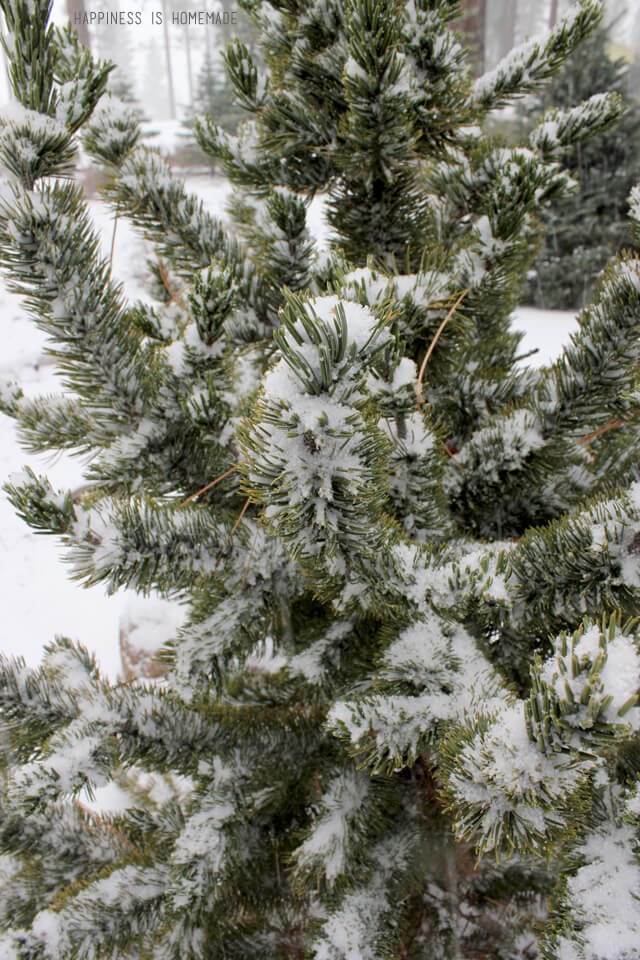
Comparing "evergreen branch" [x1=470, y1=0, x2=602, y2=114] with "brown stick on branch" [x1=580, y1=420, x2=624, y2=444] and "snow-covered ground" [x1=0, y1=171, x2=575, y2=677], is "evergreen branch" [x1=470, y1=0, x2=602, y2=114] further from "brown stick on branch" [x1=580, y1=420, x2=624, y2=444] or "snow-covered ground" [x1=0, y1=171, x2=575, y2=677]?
"snow-covered ground" [x1=0, y1=171, x2=575, y2=677]

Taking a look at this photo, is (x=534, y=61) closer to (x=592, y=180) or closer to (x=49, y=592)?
(x=49, y=592)

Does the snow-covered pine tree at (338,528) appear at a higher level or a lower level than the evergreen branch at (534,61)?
lower

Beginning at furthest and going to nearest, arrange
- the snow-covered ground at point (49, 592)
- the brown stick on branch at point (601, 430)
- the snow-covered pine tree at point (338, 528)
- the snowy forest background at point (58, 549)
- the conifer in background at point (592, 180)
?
the conifer in background at point (592, 180) < the snow-covered ground at point (49, 592) < the snowy forest background at point (58, 549) < the brown stick on branch at point (601, 430) < the snow-covered pine tree at point (338, 528)

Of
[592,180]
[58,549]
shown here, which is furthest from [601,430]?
[592,180]

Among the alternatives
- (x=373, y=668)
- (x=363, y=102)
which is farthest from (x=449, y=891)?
(x=363, y=102)

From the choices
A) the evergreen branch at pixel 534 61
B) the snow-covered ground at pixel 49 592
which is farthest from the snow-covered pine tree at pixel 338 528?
the snow-covered ground at pixel 49 592

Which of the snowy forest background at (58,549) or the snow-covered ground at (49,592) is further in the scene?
Result: the snow-covered ground at (49,592)

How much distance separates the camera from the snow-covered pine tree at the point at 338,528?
64cm

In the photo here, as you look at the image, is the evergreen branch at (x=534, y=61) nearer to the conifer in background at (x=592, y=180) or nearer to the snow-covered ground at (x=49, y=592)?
the snow-covered ground at (x=49, y=592)

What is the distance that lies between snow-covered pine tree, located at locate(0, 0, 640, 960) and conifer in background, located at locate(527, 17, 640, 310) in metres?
7.87

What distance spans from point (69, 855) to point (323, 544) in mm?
1301

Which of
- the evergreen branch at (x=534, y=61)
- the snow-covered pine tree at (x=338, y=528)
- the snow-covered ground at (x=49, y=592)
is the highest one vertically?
the evergreen branch at (x=534, y=61)

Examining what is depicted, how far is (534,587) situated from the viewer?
97cm

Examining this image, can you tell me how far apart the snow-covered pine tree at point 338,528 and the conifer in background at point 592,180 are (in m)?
7.87
